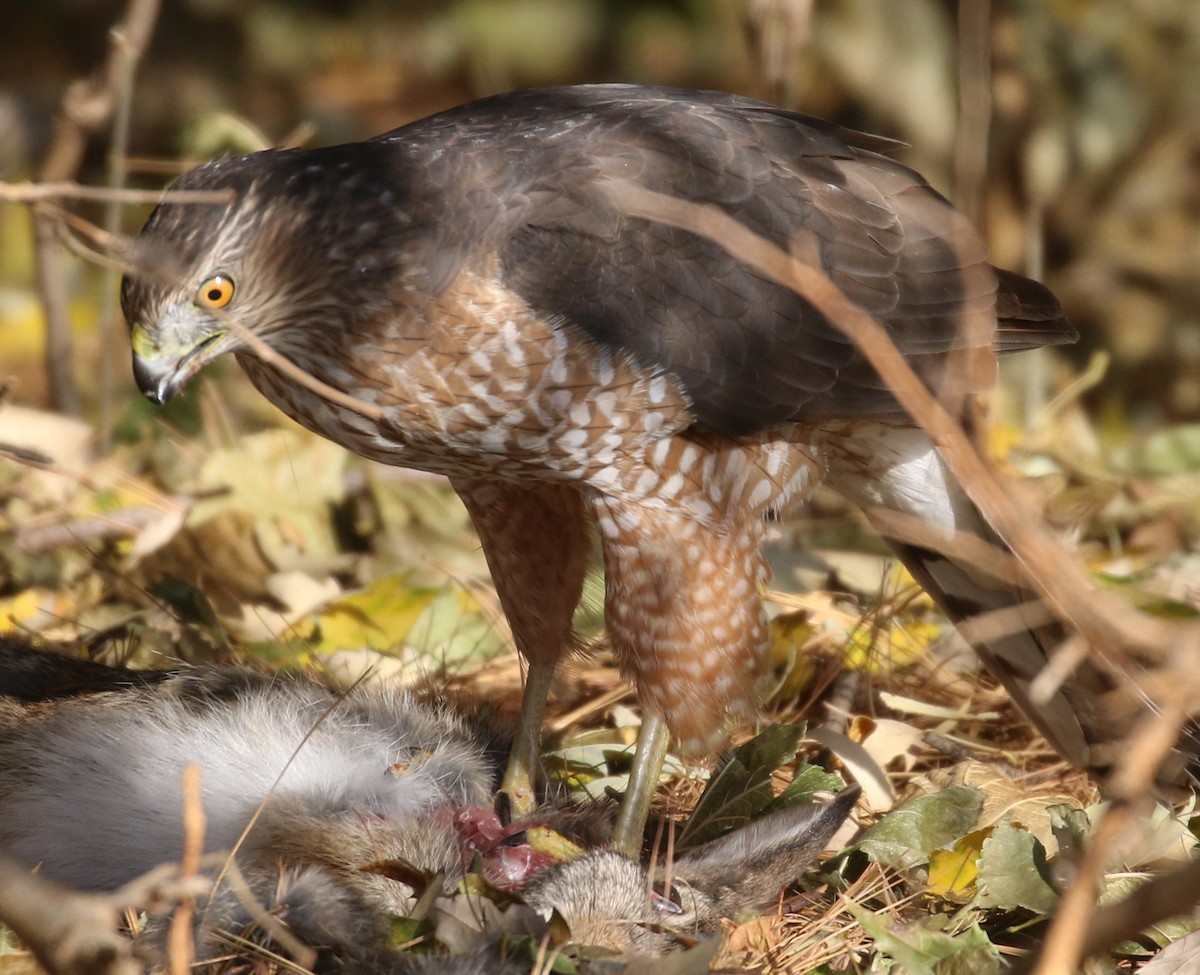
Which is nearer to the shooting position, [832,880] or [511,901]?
[511,901]

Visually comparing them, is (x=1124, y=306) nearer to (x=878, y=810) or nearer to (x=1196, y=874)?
(x=878, y=810)

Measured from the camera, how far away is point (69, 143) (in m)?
4.70

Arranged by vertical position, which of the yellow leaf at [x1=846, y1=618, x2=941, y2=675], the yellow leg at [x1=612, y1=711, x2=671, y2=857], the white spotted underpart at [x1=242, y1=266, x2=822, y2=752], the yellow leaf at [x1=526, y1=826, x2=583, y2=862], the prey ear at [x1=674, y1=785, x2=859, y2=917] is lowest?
the yellow leaf at [x1=846, y1=618, x2=941, y2=675]

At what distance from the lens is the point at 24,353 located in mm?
7094

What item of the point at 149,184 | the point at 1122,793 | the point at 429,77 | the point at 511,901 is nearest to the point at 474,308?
the point at 511,901

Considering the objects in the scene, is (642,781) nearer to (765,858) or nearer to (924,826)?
(765,858)

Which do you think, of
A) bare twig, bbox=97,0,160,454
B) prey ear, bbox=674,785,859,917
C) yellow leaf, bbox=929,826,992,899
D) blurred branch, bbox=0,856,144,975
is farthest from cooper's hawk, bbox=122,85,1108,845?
bare twig, bbox=97,0,160,454

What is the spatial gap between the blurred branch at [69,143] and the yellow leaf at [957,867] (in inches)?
114

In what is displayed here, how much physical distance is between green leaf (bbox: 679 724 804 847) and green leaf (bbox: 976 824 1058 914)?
21.3 inches

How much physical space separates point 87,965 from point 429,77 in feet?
26.6

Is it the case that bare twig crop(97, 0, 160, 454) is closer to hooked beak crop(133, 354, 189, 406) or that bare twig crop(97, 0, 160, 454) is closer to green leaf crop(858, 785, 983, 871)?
hooked beak crop(133, 354, 189, 406)

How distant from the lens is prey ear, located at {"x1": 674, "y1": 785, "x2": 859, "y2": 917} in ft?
9.63

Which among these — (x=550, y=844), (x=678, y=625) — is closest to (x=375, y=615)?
(x=678, y=625)

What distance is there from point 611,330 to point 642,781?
1.04 meters
